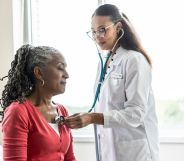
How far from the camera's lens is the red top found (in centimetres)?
130

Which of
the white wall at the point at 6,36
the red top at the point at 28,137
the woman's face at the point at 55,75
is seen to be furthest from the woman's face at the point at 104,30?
the white wall at the point at 6,36

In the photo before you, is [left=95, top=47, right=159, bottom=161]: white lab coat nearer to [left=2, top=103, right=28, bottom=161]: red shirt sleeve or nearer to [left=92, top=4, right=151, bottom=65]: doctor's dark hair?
[left=92, top=4, right=151, bottom=65]: doctor's dark hair

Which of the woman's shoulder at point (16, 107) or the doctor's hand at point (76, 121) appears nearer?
the woman's shoulder at point (16, 107)

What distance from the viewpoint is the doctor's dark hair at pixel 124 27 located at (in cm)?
167

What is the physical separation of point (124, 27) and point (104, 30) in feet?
0.44

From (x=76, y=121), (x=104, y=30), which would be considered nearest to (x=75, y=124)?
(x=76, y=121)

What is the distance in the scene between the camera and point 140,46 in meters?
1.73

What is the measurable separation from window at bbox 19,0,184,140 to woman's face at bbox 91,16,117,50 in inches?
30.2

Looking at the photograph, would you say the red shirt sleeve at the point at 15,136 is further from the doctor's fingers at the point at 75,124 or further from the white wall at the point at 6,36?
the white wall at the point at 6,36

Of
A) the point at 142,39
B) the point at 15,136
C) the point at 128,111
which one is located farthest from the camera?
the point at 142,39

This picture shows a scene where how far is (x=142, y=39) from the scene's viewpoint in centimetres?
249

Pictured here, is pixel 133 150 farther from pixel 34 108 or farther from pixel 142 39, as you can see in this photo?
pixel 142 39

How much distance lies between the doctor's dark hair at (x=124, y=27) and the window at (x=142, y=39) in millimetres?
686

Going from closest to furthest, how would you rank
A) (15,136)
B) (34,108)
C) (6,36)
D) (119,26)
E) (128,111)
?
(15,136), (34,108), (128,111), (119,26), (6,36)
